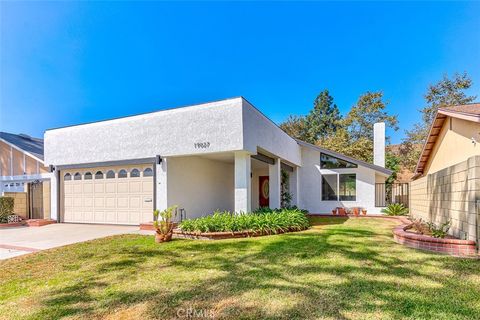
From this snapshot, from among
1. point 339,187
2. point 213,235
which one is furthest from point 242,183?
point 339,187

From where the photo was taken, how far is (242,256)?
629cm

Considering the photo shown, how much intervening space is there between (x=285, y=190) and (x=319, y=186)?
226 cm

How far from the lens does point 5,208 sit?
13.3m

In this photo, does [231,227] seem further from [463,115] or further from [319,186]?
[319,186]

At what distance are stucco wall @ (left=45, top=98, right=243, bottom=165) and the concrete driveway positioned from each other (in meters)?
3.04

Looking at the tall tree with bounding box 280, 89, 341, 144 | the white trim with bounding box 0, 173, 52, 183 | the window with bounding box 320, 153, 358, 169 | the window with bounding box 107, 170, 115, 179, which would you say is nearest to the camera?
the window with bounding box 107, 170, 115, 179

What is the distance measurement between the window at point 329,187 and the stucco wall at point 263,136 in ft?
10.2

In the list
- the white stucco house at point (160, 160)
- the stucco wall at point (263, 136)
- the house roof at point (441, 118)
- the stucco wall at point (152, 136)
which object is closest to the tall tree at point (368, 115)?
the house roof at point (441, 118)

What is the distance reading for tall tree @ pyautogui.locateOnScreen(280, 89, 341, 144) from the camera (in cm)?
3834

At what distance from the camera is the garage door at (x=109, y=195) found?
37.4ft

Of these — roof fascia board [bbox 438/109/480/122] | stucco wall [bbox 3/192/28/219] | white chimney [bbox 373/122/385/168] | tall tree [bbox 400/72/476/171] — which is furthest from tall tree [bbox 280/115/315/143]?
stucco wall [bbox 3/192/28/219]

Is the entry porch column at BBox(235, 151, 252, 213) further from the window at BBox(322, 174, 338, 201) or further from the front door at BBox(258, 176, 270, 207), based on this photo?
the front door at BBox(258, 176, 270, 207)

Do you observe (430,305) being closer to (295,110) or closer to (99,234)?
(99,234)

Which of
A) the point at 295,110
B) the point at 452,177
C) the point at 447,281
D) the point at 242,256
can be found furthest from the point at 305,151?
the point at 295,110
